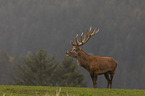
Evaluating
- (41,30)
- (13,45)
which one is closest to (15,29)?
(41,30)

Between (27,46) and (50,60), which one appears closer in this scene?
(50,60)

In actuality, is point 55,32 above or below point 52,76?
above

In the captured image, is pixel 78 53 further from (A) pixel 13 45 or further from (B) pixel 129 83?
(A) pixel 13 45

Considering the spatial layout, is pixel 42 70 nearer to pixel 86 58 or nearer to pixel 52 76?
pixel 52 76

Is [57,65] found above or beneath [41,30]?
beneath

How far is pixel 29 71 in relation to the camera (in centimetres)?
4081

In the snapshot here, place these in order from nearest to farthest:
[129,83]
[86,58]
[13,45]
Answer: [86,58], [129,83], [13,45]

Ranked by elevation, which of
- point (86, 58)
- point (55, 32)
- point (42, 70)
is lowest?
point (86, 58)

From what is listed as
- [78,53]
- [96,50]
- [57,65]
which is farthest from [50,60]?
[96,50]

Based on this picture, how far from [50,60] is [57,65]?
139cm

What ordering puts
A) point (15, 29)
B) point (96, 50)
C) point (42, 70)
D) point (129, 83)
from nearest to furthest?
1. point (42, 70)
2. point (129, 83)
3. point (96, 50)
4. point (15, 29)

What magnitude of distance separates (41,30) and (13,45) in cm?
4115

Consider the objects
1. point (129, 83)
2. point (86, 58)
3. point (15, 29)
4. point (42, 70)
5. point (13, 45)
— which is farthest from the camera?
point (15, 29)

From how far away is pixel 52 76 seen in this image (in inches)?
1623
